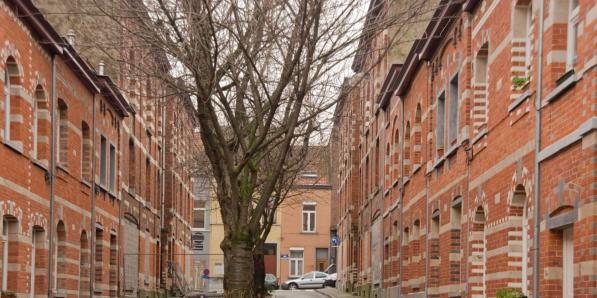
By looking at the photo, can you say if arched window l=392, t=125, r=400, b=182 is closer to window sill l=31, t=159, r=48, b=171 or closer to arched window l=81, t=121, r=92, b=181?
arched window l=81, t=121, r=92, b=181

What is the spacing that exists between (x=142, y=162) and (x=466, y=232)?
20647mm

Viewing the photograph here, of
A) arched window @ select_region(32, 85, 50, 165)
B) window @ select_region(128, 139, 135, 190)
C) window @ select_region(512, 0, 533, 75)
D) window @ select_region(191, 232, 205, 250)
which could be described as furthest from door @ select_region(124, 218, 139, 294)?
window @ select_region(191, 232, 205, 250)

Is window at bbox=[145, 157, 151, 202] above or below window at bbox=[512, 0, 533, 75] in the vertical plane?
below

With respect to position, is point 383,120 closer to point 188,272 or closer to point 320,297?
point 320,297

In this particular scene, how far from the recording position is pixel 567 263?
12.6m

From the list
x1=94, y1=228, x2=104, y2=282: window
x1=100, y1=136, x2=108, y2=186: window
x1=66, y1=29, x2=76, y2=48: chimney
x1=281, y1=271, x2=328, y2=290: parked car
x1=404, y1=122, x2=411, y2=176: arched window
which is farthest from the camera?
x1=281, y1=271, x2=328, y2=290: parked car

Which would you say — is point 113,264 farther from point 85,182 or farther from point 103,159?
point 85,182

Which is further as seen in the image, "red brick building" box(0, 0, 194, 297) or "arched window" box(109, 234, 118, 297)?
"arched window" box(109, 234, 118, 297)

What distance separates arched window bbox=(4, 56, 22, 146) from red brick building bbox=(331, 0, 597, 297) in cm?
645

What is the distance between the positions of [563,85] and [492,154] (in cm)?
474

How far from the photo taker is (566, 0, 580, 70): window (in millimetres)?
12337

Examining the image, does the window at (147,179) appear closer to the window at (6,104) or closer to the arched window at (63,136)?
the arched window at (63,136)

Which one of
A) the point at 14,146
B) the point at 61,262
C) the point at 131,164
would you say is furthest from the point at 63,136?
the point at 131,164

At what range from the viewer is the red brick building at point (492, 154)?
38.7 feet
